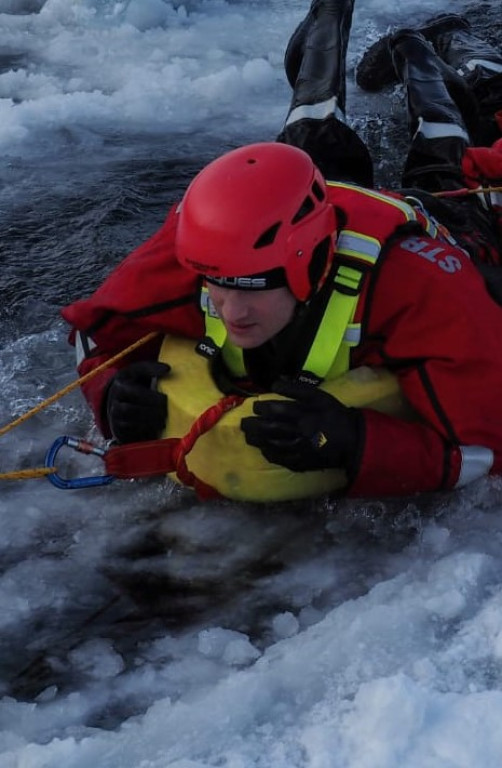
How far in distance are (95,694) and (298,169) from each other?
1342 mm

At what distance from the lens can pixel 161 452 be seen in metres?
2.65

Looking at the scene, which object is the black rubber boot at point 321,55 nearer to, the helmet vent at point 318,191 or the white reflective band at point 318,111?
the white reflective band at point 318,111

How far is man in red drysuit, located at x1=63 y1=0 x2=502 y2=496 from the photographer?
2314 mm

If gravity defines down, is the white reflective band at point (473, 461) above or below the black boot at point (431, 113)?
below

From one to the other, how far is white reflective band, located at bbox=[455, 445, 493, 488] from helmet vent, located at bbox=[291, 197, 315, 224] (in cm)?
78

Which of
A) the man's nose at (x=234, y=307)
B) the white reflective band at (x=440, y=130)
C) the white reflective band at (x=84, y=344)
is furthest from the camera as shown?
the white reflective band at (x=440, y=130)

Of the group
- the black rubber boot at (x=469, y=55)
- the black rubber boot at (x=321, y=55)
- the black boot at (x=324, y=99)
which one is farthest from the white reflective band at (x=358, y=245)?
the black rubber boot at (x=469, y=55)

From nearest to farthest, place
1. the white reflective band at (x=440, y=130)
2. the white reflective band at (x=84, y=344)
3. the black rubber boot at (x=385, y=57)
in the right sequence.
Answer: the white reflective band at (x=84, y=344) → the white reflective band at (x=440, y=130) → the black rubber boot at (x=385, y=57)

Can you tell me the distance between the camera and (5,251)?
4484 millimetres

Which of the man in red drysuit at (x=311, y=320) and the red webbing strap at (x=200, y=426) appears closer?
the man in red drysuit at (x=311, y=320)

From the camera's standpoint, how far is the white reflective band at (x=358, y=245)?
256cm

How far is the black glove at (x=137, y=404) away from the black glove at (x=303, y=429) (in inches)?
12.2

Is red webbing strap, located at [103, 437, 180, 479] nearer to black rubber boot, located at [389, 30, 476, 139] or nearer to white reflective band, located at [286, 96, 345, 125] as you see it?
white reflective band, located at [286, 96, 345, 125]

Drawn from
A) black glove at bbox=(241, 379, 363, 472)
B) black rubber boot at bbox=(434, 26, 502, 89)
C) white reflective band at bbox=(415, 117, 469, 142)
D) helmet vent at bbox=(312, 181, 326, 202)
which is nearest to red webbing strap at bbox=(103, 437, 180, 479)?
black glove at bbox=(241, 379, 363, 472)
